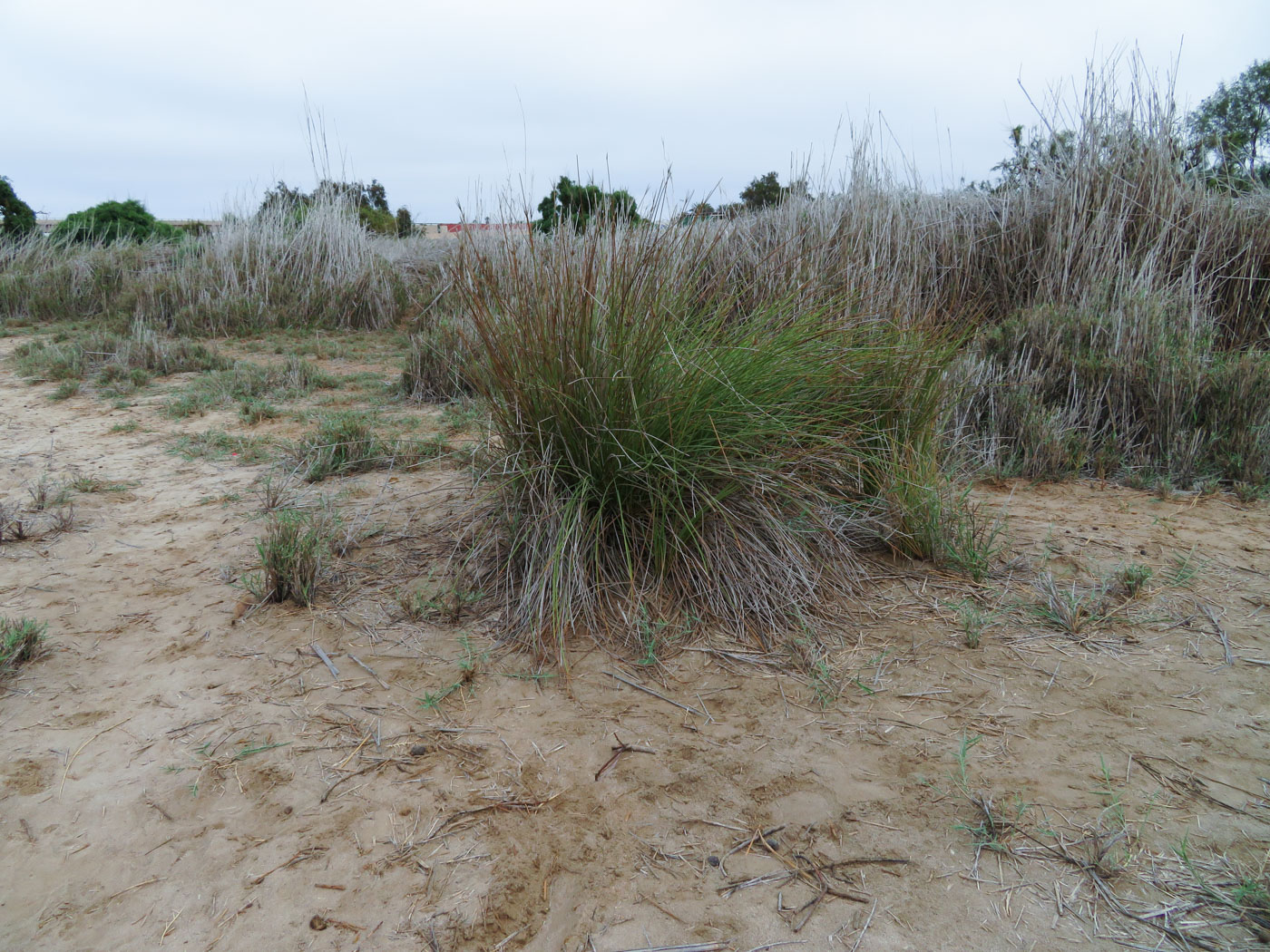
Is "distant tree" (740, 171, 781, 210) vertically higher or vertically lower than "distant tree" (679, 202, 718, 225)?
higher

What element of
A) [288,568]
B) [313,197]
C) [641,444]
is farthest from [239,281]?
[641,444]

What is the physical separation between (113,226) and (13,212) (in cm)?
177

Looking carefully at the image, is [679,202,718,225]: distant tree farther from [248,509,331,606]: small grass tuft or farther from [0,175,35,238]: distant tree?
[0,175,35,238]: distant tree

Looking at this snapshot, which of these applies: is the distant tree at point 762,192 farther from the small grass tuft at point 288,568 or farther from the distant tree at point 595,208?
the small grass tuft at point 288,568

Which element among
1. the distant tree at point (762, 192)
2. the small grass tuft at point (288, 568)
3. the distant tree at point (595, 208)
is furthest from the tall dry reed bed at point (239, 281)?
the small grass tuft at point (288, 568)

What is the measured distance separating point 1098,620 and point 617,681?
5.38 ft

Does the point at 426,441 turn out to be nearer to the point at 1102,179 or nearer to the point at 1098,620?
the point at 1098,620

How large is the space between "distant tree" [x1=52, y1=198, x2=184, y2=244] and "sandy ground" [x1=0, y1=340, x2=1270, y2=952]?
438 inches

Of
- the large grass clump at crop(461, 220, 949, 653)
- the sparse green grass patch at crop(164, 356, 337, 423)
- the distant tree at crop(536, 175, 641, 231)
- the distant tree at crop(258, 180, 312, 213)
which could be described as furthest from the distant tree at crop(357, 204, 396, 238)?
the large grass clump at crop(461, 220, 949, 653)

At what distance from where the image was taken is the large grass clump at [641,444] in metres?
2.56

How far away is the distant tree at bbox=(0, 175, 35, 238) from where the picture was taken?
12203 millimetres

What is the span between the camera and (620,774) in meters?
1.95

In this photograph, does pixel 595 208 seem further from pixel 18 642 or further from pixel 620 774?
pixel 18 642

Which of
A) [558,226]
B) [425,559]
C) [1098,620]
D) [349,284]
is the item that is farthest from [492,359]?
[349,284]
